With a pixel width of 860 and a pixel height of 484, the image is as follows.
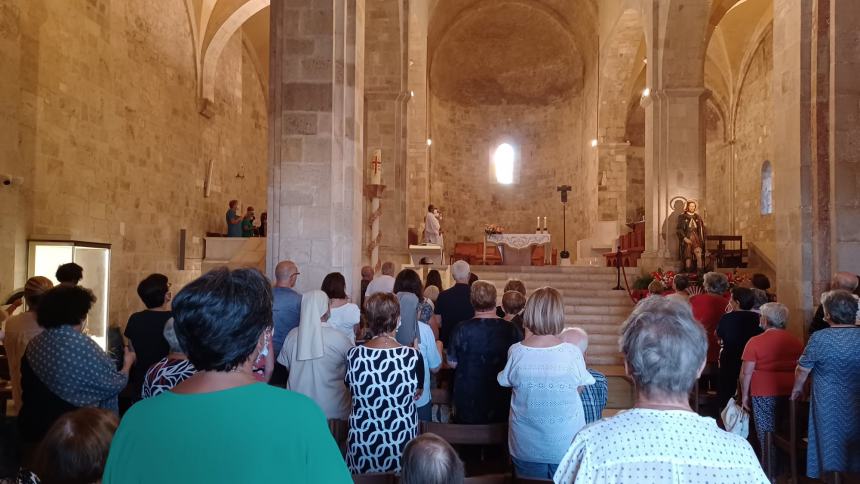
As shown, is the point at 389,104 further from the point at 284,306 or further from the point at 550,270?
the point at 284,306

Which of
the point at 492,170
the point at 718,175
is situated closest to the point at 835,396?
the point at 718,175

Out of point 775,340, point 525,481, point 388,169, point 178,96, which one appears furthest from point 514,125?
point 525,481

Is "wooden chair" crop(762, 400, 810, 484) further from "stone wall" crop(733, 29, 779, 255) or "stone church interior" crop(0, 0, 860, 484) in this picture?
"stone wall" crop(733, 29, 779, 255)

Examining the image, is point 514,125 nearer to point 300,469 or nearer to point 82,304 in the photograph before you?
point 82,304

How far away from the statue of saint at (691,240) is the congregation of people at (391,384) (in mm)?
6122

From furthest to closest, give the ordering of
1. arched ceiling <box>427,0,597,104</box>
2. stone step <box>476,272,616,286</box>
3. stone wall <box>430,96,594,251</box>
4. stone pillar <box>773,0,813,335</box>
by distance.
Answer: stone wall <box>430,96,594,251</box>
arched ceiling <box>427,0,597,104</box>
stone step <box>476,272,616,286</box>
stone pillar <box>773,0,813,335</box>

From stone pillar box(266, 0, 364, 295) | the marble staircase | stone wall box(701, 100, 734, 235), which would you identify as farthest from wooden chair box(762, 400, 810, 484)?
stone wall box(701, 100, 734, 235)

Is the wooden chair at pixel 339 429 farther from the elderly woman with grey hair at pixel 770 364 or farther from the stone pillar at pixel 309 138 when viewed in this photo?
the stone pillar at pixel 309 138

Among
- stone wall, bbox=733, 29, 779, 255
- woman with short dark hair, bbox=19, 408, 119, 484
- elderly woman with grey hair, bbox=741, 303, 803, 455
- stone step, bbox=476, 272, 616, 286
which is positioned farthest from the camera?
stone wall, bbox=733, 29, 779, 255

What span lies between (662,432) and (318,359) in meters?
2.61

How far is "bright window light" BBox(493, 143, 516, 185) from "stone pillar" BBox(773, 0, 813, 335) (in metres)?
17.8

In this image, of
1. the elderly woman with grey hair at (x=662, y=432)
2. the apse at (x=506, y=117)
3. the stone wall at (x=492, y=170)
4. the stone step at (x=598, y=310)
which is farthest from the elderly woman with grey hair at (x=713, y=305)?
the stone wall at (x=492, y=170)

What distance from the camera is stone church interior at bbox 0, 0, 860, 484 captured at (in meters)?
1.70

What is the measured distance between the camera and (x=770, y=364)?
4566mm
